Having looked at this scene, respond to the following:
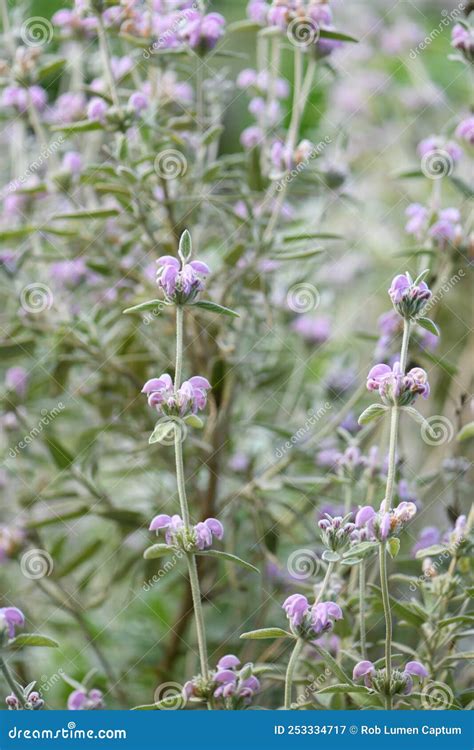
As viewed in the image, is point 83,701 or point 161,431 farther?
point 83,701

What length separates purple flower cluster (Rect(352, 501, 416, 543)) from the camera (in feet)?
1.89

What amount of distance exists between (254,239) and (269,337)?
16 cm

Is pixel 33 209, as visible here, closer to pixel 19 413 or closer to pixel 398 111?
pixel 19 413

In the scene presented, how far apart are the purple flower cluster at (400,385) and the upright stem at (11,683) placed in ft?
0.96

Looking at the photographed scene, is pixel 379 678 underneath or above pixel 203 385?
underneath

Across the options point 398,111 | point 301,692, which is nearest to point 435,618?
point 301,692

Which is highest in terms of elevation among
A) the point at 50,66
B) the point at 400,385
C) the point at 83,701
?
the point at 50,66

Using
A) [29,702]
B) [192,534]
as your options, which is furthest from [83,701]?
[192,534]

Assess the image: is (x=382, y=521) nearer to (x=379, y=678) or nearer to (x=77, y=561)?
(x=379, y=678)

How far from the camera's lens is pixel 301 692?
749mm

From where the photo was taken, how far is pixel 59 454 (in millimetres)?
861

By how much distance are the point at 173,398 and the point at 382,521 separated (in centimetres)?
15

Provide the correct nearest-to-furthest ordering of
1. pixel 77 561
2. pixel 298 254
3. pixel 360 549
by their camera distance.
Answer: pixel 360 549, pixel 298 254, pixel 77 561

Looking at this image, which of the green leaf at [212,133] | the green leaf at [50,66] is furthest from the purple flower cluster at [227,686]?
the green leaf at [50,66]
